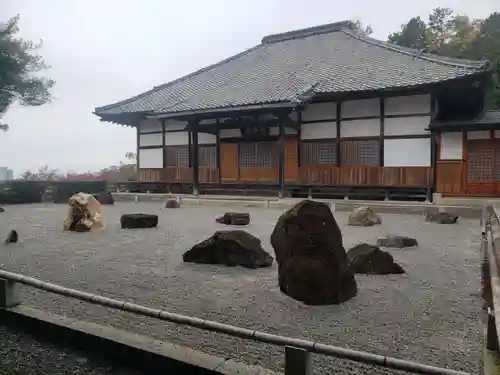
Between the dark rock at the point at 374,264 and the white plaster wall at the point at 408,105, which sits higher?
the white plaster wall at the point at 408,105

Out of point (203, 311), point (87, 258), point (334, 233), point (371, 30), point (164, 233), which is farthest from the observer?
point (371, 30)

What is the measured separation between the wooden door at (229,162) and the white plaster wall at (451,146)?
7.39 metres

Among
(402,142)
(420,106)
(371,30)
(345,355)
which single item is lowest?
(345,355)

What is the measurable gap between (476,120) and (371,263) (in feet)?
32.3

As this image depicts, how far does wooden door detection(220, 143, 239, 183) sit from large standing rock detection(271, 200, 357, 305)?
499 inches

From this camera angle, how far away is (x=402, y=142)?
45.3 feet

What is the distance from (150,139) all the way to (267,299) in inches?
641

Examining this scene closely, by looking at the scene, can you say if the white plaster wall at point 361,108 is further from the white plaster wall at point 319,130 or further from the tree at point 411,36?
the tree at point 411,36

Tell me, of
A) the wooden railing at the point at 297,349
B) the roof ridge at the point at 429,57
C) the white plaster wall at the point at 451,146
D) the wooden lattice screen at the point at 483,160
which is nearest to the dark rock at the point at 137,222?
the wooden railing at the point at 297,349

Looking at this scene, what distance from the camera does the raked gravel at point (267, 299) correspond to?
2748 mm

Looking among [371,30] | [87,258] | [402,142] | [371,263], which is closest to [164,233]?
[87,258]

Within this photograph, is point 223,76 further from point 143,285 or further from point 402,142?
point 143,285

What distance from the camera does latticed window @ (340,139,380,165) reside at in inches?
557

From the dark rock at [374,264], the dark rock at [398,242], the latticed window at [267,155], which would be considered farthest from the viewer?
the latticed window at [267,155]
